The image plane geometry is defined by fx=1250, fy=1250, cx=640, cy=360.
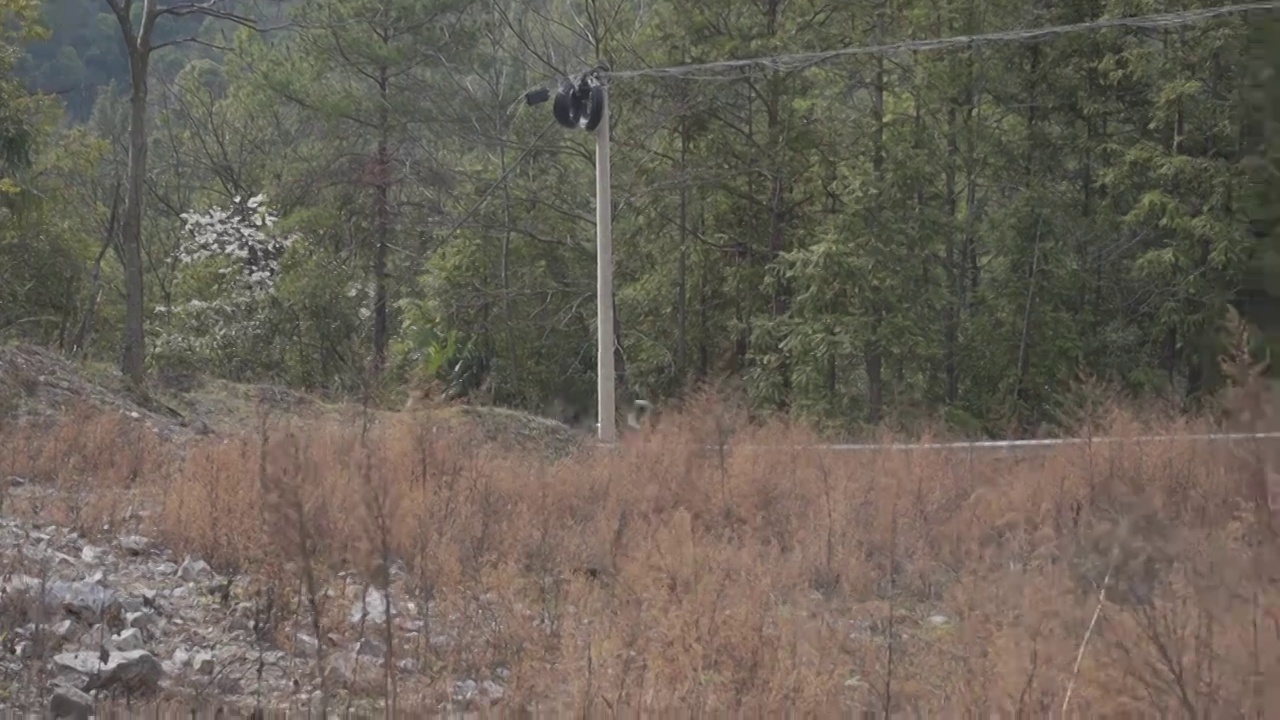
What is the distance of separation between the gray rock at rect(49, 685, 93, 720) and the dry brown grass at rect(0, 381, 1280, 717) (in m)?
0.77

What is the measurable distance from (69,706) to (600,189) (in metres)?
10.5

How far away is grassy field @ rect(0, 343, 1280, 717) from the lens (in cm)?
390

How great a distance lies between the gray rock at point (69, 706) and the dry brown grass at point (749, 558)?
0.77m

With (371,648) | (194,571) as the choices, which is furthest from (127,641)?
(194,571)

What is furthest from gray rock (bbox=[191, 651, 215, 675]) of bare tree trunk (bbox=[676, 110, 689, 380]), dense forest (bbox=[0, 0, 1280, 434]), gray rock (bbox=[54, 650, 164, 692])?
bare tree trunk (bbox=[676, 110, 689, 380])

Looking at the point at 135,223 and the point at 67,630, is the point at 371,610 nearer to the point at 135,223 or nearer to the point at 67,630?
the point at 67,630

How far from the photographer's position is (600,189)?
46.1 ft

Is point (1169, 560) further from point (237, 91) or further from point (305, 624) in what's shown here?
point (237, 91)

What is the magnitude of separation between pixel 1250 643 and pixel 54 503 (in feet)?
21.4

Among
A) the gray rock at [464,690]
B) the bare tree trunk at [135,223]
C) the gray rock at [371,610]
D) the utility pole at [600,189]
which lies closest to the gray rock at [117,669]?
the gray rock at [371,610]

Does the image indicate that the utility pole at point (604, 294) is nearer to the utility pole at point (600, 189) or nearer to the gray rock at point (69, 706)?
the utility pole at point (600, 189)

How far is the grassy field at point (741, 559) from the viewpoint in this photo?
3900mm

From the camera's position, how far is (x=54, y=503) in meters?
7.44

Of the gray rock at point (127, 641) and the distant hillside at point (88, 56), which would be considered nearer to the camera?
the gray rock at point (127, 641)
